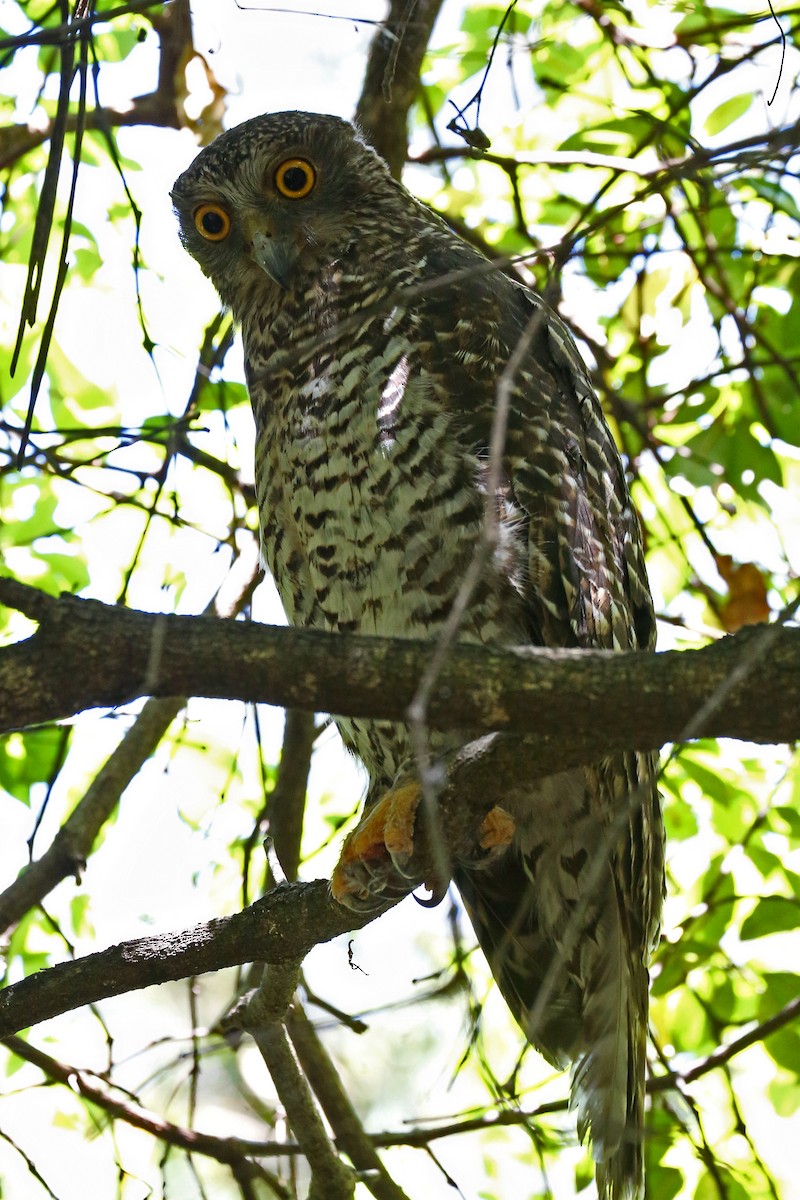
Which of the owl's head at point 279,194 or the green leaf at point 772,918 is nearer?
the green leaf at point 772,918

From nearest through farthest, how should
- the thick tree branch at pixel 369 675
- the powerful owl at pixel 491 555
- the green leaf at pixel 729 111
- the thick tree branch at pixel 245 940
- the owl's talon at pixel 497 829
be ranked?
the thick tree branch at pixel 369 675, the thick tree branch at pixel 245 940, the owl's talon at pixel 497 829, the powerful owl at pixel 491 555, the green leaf at pixel 729 111

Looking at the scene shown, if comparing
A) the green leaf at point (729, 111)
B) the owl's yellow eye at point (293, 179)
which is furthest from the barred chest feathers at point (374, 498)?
the green leaf at point (729, 111)

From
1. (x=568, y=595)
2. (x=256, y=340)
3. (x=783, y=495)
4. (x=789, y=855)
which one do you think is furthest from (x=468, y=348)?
(x=789, y=855)

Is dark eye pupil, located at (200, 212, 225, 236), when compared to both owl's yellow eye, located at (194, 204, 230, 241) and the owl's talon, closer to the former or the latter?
owl's yellow eye, located at (194, 204, 230, 241)

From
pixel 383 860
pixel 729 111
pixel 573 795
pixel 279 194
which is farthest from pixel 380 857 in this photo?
pixel 729 111

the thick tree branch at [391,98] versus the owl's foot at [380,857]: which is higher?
the thick tree branch at [391,98]

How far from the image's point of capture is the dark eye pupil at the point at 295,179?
3.38 meters

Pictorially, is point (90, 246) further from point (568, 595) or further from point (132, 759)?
point (568, 595)

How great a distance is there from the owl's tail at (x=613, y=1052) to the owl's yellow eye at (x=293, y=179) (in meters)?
2.06

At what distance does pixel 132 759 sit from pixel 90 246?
2.01 m

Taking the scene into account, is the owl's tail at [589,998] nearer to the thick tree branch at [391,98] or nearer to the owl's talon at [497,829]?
the owl's talon at [497,829]

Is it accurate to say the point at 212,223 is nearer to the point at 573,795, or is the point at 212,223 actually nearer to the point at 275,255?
the point at 275,255

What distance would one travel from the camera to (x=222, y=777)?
4.00m

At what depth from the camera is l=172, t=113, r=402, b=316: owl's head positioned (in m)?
3.33
